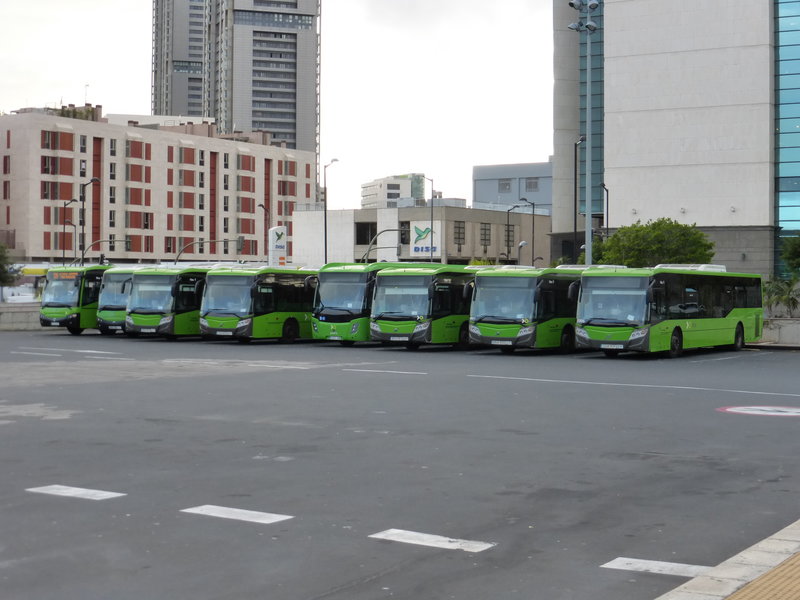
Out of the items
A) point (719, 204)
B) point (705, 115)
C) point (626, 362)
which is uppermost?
point (705, 115)

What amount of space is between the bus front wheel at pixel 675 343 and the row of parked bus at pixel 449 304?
0.06 meters

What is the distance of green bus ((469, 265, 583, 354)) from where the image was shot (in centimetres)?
3472

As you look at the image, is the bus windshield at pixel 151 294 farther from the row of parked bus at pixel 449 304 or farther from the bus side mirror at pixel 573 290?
the bus side mirror at pixel 573 290

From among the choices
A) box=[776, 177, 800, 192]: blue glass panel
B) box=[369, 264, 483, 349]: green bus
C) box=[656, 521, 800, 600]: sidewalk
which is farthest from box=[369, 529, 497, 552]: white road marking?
box=[776, 177, 800, 192]: blue glass panel

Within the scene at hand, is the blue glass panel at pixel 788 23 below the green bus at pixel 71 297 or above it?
above

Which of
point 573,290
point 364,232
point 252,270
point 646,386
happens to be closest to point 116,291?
point 252,270

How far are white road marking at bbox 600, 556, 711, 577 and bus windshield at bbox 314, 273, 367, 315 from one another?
31.5 metres

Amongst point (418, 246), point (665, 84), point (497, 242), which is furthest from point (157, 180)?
point (665, 84)

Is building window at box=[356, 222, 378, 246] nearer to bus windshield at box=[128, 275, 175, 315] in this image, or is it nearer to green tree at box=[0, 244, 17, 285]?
green tree at box=[0, 244, 17, 285]

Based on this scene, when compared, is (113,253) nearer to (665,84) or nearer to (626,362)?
(665,84)

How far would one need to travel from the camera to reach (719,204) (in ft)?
265

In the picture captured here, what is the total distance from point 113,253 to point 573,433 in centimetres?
11517

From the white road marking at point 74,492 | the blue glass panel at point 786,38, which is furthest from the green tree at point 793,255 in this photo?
the white road marking at point 74,492

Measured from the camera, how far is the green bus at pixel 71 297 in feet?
155
